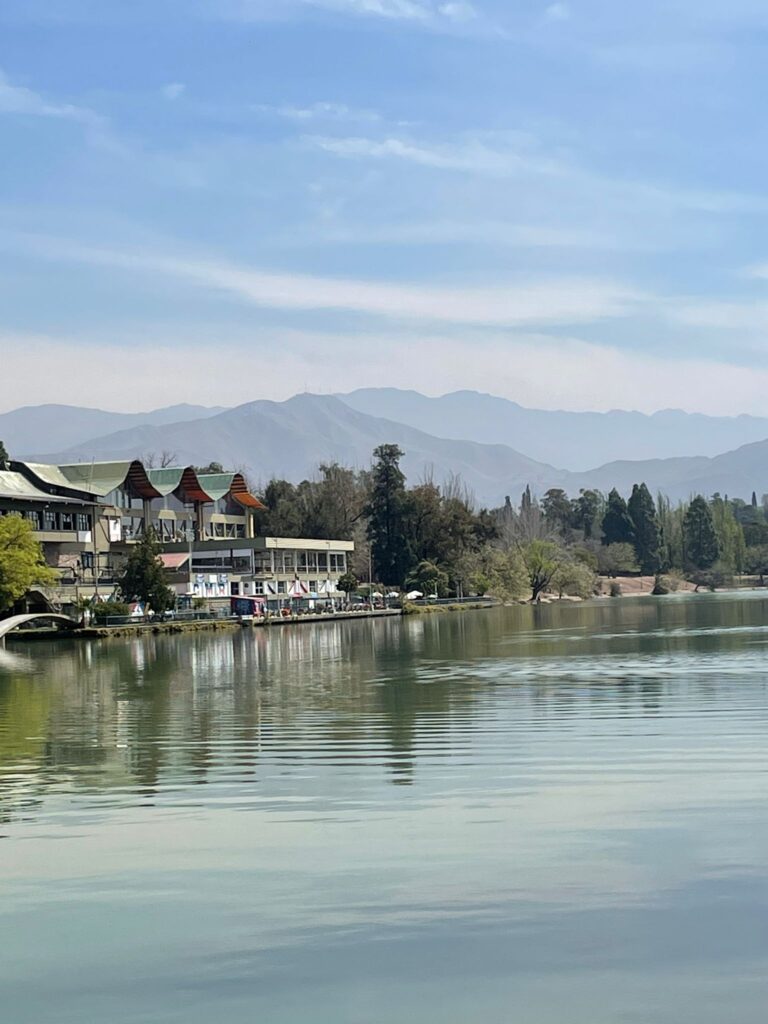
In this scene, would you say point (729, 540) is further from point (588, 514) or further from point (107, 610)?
point (107, 610)

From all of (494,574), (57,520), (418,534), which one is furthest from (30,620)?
(494,574)

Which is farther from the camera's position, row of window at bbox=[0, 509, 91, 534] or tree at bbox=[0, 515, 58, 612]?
row of window at bbox=[0, 509, 91, 534]

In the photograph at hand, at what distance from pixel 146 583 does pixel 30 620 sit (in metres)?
6.60

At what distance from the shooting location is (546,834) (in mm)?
11398

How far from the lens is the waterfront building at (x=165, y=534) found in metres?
72.4

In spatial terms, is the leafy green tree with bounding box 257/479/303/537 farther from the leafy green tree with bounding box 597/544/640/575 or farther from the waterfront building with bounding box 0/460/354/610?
the leafy green tree with bounding box 597/544/640/575

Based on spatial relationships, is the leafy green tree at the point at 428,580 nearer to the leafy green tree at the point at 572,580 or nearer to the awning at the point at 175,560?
the leafy green tree at the point at 572,580

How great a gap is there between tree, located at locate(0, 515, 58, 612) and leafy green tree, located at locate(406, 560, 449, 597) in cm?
4766

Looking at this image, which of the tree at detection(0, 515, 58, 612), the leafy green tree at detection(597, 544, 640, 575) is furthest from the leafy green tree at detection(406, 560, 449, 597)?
the tree at detection(0, 515, 58, 612)

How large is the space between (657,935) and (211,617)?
63768 mm

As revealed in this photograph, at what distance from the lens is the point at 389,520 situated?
358ft

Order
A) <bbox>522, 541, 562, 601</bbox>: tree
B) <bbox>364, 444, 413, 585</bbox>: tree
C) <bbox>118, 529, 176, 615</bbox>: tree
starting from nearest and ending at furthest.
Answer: <bbox>118, 529, 176, 615</bbox>: tree < <bbox>364, 444, 413, 585</bbox>: tree < <bbox>522, 541, 562, 601</bbox>: tree

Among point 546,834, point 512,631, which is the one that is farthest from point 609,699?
point 512,631

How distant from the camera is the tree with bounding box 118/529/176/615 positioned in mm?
65750
